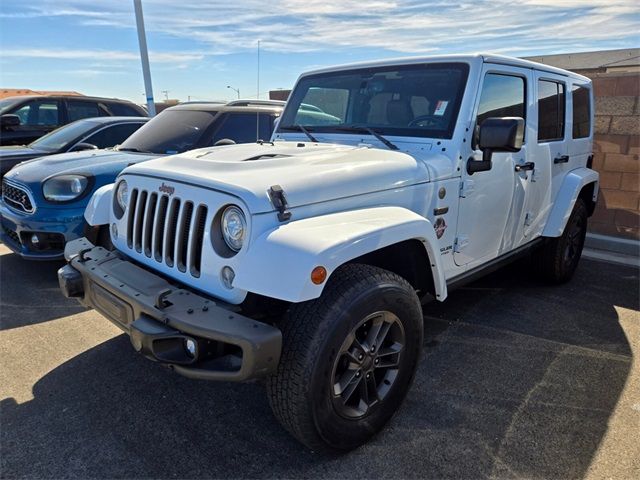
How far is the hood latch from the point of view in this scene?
2170 mm

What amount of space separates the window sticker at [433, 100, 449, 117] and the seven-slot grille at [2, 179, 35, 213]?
3707 millimetres

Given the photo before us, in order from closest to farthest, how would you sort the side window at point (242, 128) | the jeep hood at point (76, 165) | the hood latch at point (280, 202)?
the hood latch at point (280, 202)
the jeep hood at point (76, 165)
the side window at point (242, 128)

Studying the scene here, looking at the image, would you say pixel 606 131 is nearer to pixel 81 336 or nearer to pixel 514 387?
pixel 514 387

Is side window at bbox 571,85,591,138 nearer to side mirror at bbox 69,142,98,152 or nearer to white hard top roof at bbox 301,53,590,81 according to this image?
white hard top roof at bbox 301,53,590,81

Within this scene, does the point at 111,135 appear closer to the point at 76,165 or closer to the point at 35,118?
the point at 76,165

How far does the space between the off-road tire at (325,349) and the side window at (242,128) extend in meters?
3.57

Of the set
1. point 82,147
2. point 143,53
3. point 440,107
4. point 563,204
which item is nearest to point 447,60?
point 440,107

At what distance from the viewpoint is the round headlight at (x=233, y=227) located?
2.18 m

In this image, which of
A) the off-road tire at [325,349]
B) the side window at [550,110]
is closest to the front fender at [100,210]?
the off-road tire at [325,349]

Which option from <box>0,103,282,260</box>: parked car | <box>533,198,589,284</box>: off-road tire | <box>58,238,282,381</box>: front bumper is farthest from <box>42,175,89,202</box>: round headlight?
<box>533,198,589,284</box>: off-road tire

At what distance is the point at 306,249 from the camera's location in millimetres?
1983

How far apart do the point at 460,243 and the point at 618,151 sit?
4119mm

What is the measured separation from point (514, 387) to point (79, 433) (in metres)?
2.47

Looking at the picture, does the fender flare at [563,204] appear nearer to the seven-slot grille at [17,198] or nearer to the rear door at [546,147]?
the rear door at [546,147]
